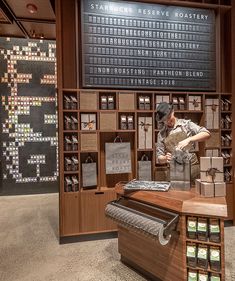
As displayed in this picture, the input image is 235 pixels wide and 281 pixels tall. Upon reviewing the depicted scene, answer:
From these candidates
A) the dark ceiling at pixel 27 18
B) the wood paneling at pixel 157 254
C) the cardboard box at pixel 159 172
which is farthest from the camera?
the dark ceiling at pixel 27 18

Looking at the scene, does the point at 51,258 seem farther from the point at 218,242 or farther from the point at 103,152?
the point at 218,242

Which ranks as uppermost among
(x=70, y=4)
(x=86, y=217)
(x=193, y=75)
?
(x=70, y=4)

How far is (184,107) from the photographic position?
153 inches

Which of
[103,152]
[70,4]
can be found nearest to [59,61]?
[70,4]

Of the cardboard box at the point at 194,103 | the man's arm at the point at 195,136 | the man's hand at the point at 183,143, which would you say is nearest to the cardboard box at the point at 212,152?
the cardboard box at the point at 194,103

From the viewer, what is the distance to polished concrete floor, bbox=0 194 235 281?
8.69 feet

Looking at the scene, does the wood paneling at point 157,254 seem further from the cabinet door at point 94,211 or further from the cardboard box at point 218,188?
the cabinet door at point 94,211

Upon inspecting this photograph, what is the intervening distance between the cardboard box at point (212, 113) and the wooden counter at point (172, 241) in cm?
188

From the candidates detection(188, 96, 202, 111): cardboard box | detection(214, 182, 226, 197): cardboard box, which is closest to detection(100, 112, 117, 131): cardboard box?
detection(188, 96, 202, 111): cardboard box

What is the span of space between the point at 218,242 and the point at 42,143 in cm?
485

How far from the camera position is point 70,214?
138 inches

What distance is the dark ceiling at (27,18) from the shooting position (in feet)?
13.9

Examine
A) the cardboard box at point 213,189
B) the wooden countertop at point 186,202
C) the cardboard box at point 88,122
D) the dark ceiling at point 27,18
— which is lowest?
the wooden countertop at point 186,202

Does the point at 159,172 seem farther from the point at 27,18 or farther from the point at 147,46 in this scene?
the point at 27,18
